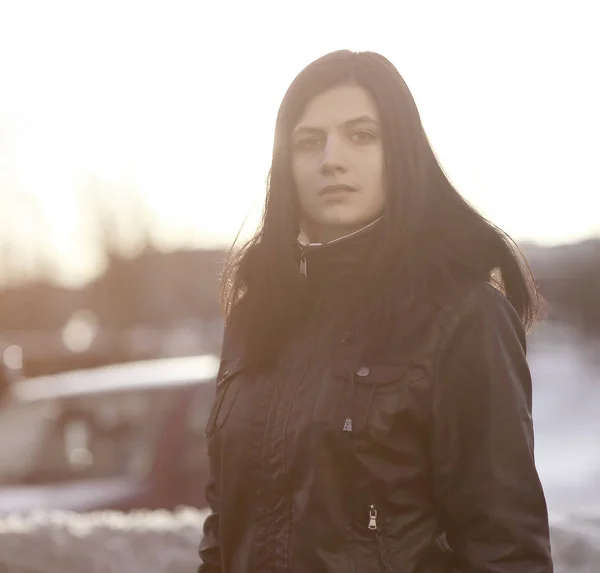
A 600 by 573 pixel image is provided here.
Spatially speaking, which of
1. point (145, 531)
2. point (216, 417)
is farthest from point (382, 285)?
point (145, 531)

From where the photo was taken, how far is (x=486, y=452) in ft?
8.04

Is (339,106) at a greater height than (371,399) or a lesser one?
greater

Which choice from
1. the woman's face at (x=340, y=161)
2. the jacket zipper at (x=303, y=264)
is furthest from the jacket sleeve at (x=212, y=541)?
the woman's face at (x=340, y=161)

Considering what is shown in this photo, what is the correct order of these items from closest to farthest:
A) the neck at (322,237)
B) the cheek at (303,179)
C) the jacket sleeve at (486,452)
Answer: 1. the jacket sleeve at (486,452)
2. the neck at (322,237)
3. the cheek at (303,179)

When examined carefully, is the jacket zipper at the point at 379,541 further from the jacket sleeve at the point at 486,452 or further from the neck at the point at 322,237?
the neck at the point at 322,237

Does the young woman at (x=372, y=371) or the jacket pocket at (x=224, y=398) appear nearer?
the young woman at (x=372, y=371)

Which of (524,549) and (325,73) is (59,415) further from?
(524,549)

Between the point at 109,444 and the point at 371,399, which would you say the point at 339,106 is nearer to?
the point at 371,399

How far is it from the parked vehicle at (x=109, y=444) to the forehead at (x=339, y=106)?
3.24 metres

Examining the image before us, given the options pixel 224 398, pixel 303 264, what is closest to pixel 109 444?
pixel 224 398

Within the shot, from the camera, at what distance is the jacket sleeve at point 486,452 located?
2.43 m

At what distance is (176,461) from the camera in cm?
582

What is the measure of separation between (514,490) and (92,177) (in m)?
53.3

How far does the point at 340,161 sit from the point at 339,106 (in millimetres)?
185
